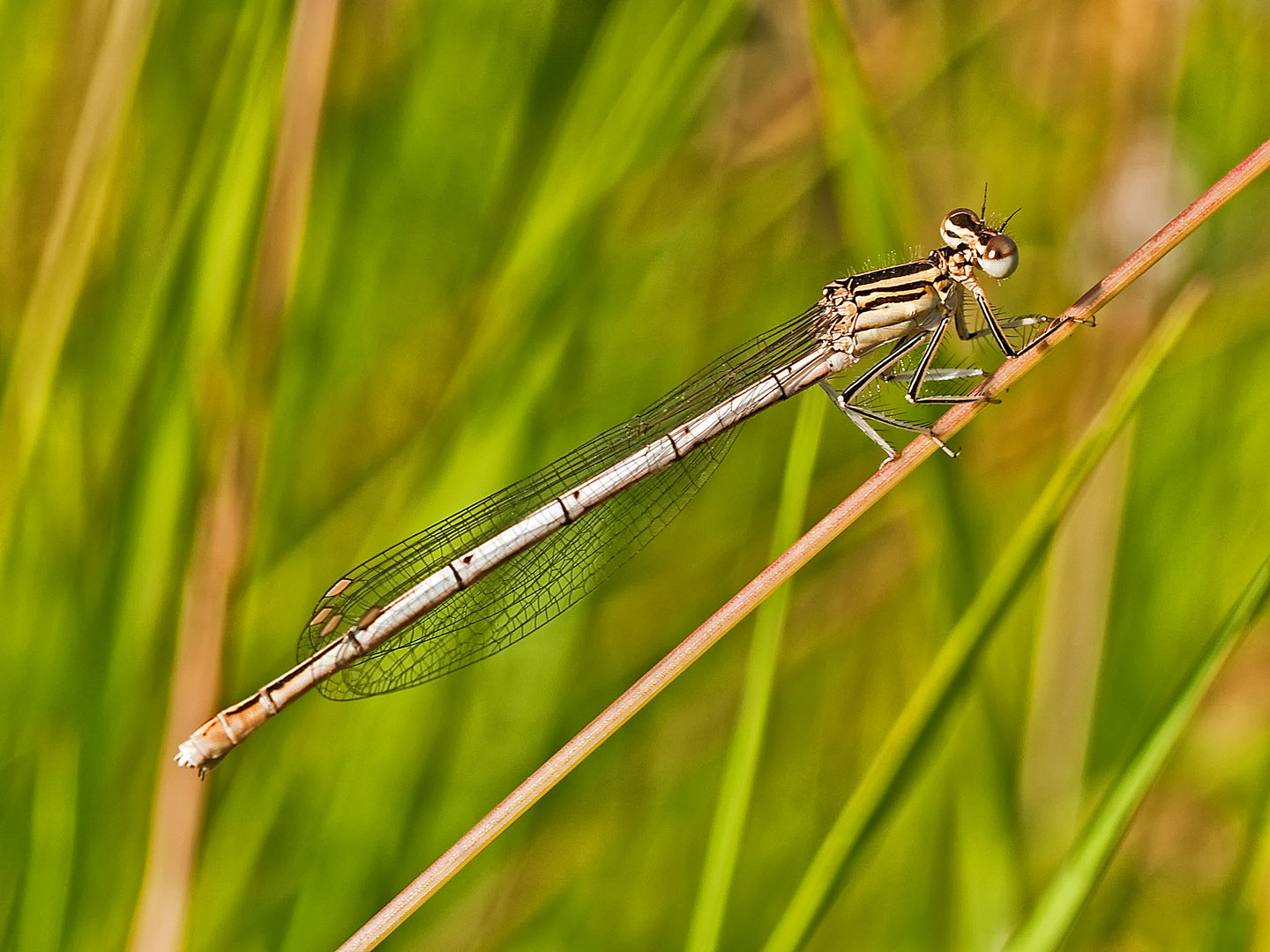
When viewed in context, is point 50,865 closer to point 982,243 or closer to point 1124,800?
point 1124,800

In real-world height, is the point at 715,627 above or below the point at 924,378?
below

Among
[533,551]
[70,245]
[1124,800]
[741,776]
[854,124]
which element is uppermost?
[70,245]

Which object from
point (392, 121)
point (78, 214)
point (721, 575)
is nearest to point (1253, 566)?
point (721, 575)

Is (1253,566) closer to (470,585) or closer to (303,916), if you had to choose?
(470,585)

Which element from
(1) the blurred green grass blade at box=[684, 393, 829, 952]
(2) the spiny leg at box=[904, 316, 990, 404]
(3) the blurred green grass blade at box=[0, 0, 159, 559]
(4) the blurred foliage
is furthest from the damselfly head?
(3) the blurred green grass blade at box=[0, 0, 159, 559]

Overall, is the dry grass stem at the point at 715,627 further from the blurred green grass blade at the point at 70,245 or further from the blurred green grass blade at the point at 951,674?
the blurred green grass blade at the point at 70,245

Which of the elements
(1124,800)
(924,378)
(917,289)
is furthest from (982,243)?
(1124,800)

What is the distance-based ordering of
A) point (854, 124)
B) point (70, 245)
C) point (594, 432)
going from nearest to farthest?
point (854, 124) → point (70, 245) → point (594, 432)
